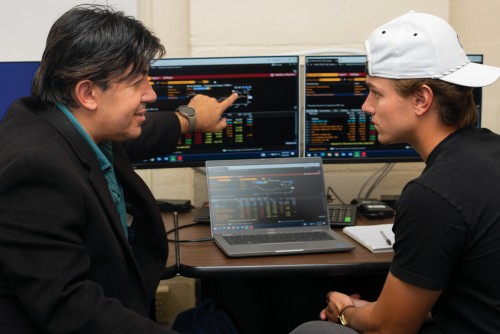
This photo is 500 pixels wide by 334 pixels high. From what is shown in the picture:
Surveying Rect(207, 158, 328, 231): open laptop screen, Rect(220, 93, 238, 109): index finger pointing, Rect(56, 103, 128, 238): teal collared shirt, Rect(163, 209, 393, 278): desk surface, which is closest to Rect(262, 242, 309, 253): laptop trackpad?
Rect(163, 209, 393, 278): desk surface

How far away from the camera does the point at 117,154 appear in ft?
5.82

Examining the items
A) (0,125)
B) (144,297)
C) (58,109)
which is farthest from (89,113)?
(144,297)

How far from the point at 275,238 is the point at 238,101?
545 millimetres

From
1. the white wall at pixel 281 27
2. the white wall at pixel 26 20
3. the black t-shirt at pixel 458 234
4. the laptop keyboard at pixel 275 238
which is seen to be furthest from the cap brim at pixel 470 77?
the white wall at pixel 26 20

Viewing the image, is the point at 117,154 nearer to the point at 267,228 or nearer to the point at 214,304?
the point at 267,228

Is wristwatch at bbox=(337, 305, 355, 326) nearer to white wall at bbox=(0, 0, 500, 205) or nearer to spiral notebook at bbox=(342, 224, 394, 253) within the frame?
spiral notebook at bbox=(342, 224, 394, 253)

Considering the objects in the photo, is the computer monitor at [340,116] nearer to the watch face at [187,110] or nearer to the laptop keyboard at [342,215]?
the laptop keyboard at [342,215]

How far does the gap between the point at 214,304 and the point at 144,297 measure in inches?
27.3

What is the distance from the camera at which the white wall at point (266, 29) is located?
2.53 meters

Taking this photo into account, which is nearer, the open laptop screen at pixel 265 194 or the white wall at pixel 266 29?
the open laptop screen at pixel 265 194

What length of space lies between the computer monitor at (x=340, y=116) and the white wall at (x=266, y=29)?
308 millimetres

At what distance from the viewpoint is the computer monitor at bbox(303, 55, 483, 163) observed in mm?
2289

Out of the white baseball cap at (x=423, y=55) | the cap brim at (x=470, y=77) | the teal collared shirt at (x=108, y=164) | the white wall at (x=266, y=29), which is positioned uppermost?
the white wall at (x=266, y=29)

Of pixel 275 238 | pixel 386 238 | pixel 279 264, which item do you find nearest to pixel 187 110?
pixel 275 238
